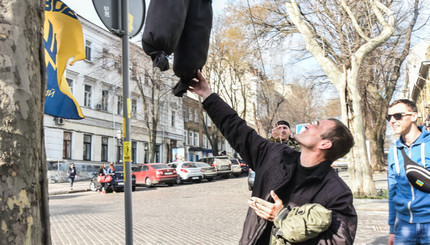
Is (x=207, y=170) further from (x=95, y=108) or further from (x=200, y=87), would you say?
(x=200, y=87)

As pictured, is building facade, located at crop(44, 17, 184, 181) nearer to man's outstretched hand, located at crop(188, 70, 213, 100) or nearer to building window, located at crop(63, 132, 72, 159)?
building window, located at crop(63, 132, 72, 159)

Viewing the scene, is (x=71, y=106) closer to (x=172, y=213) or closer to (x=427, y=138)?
(x=427, y=138)

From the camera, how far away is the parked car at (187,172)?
970 inches

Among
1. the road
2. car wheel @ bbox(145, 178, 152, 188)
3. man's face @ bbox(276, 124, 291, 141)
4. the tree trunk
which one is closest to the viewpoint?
the tree trunk

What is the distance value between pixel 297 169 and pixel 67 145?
28.9 m

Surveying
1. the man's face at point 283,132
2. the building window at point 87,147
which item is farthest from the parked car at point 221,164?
the man's face at point 283,132

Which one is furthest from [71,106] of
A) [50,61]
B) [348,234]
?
[348,234]

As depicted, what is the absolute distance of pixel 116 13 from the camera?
3.16m

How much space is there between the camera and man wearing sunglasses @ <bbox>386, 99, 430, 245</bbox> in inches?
121

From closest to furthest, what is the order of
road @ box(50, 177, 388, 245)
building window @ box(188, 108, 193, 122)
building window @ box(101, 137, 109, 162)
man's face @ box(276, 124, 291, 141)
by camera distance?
1. man's face @ box(276, 124, 291, 141)
2. road @ box(50, 177, 388, 245)
3. building window @ box(101, 137, 109, 162)
4. building window @ box(188, 108, 193, 122)

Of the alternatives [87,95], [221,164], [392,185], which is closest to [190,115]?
[87,95]

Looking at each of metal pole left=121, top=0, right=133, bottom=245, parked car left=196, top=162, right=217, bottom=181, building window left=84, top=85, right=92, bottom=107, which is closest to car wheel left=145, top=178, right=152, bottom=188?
parked car left=196, top=162, right=217, bottom=181

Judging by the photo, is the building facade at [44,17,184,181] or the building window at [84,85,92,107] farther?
the building window at [84,85,92,107]

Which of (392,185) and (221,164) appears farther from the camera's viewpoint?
(221,164)
